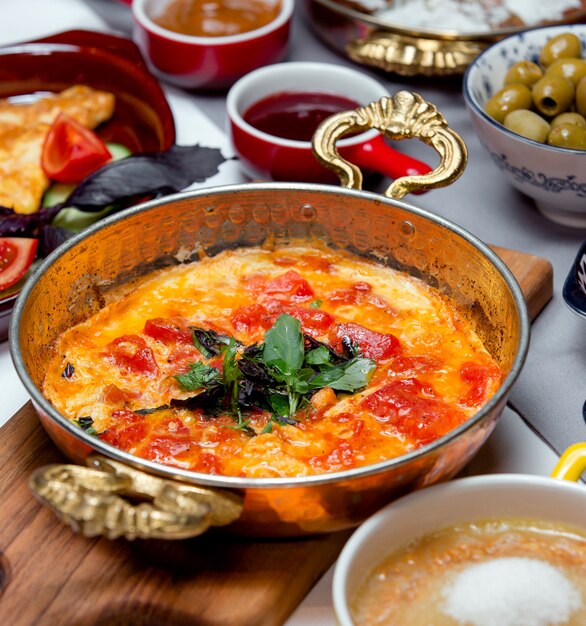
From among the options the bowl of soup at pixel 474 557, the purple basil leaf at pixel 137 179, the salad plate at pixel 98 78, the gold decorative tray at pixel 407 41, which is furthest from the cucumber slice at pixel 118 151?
the bowl of soup at pixel 474 557

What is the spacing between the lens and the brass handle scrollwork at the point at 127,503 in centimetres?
147

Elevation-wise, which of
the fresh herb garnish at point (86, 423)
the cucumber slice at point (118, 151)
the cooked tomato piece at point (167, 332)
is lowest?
the cucumber slice at point (118, 151)

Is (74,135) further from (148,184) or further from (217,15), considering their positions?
(217,15)

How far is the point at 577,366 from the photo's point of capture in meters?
2.36

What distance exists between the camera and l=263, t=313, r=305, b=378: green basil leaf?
197 cm

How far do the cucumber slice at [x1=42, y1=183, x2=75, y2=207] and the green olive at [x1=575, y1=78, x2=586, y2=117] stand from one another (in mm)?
1523

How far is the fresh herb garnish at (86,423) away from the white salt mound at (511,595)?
30.5 inches

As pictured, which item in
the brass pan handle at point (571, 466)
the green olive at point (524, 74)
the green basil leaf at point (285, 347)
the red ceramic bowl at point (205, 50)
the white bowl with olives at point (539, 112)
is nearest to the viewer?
the brass pan handle at point (571, 466)

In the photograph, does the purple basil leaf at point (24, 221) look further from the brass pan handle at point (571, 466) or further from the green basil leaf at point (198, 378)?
the brass pan handle at point (571, 466)

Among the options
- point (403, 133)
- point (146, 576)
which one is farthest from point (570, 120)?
point (146, 576)

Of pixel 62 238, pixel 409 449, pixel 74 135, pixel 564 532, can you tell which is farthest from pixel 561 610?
pixel 74 135

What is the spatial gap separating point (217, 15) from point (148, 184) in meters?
1.06

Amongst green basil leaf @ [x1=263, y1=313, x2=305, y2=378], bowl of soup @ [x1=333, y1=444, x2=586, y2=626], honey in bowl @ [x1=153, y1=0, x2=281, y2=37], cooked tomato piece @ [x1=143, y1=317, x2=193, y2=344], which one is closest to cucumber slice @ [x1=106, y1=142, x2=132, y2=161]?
honey in bowl @ [x1=153, y1=0, x2=281, y2=37]

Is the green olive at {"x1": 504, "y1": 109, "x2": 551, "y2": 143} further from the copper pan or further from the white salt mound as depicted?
the white salt mound
